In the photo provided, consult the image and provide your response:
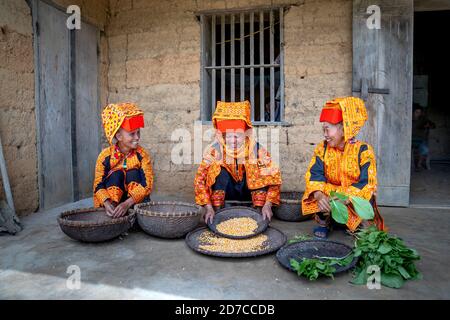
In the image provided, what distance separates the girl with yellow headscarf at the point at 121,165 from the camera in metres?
3.41

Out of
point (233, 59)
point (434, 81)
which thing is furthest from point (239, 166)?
point (434, 81)

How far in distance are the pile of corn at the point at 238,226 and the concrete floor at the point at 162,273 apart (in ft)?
1.21

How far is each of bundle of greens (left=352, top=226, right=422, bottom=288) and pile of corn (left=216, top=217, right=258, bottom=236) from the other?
96 cm

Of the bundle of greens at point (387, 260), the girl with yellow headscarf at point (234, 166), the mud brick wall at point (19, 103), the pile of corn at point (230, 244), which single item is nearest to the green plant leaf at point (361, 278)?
the bundle of greens at point (387, 260)

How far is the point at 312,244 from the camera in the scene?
2.84m

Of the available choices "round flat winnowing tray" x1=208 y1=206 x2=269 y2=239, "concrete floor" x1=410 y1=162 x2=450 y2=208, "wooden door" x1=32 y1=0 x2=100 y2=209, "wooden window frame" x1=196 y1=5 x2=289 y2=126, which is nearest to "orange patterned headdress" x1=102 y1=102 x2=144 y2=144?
"round flat winnowing tray" x1=208 y1=206 x2=269 y2=239

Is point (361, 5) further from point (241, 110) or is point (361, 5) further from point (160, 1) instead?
point (160, 1)

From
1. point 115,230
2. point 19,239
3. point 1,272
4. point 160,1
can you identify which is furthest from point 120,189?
point 160,1

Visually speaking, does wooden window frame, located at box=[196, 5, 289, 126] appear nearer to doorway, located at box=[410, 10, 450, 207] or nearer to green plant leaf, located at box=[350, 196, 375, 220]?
green plant leaf, located at box=[350, 196, 375, 220]

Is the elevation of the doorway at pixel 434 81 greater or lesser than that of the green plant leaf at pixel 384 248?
greater

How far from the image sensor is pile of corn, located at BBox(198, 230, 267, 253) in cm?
280

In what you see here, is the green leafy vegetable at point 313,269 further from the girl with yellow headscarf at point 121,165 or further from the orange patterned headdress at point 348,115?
the girl with yellow headscarf at point 121,165

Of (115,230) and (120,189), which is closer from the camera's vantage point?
(115,230)

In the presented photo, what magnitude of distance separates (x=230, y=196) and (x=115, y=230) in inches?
55.1
